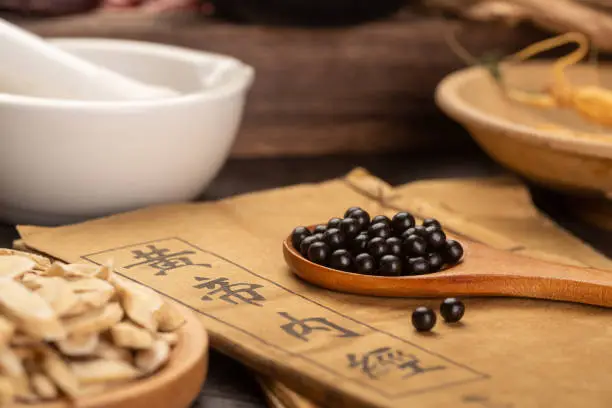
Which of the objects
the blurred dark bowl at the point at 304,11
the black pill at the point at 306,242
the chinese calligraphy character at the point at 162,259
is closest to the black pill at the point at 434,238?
the black pill at the point at 306,242

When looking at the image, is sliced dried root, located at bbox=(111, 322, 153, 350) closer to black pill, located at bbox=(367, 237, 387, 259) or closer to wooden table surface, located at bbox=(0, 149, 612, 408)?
black pill, located at bbox=(367, 237, 387, 259)

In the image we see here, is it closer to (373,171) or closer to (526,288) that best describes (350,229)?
(526,288)

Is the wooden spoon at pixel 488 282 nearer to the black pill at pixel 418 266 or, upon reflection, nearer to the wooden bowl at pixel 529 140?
the black pill at pixel 418 266

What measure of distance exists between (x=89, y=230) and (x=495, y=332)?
443mm

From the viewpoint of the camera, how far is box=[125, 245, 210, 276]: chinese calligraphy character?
0.91 metres

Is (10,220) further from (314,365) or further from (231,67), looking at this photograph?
(314,365)

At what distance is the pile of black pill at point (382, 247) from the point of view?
0.86 metres

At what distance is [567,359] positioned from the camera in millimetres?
744

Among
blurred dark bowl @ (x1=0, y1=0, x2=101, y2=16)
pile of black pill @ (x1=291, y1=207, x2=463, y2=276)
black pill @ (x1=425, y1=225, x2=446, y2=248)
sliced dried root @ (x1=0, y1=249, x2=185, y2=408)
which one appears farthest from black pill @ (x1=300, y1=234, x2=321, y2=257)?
blurred dark bowl @ (x1=0, y1=0, x2=101, y2=16)

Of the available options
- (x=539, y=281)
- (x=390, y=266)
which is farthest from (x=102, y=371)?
(x=539, y=281)

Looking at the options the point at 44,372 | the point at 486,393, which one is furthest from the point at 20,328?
the point at 486,393

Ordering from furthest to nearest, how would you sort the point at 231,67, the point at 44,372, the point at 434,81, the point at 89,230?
1. the point at 434,81
2. the point at 231,67
3. the point at 89,230
4. the point at 44,372

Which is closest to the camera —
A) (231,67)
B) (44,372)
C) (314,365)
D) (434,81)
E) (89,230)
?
(44,372)

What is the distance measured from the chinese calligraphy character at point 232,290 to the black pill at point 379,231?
0.38 ft
